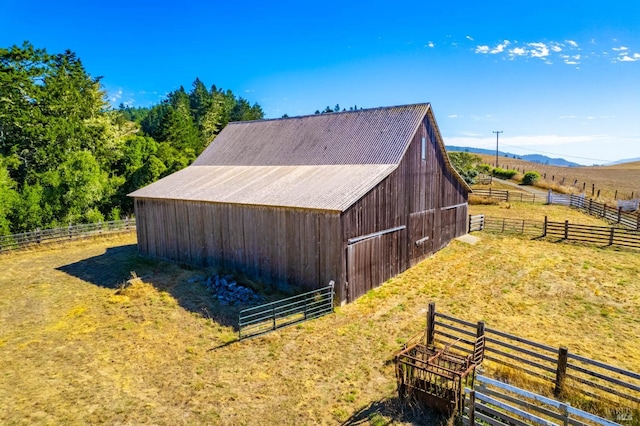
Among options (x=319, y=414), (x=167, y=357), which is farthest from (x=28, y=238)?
(x=319, y=414)

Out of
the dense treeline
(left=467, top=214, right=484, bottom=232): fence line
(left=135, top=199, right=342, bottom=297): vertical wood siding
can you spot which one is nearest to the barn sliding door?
(left=135, top=199, right=342, bottom=297): vertical wood siding

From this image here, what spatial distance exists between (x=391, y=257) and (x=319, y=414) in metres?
10.5

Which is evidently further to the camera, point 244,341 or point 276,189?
point 276,189

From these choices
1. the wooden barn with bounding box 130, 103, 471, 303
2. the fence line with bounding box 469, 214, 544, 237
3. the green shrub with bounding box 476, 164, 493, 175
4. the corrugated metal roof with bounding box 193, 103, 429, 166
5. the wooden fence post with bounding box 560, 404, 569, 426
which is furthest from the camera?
the green shrub with bounding box 476, 164, 493, 175

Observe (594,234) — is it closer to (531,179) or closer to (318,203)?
(318,203)

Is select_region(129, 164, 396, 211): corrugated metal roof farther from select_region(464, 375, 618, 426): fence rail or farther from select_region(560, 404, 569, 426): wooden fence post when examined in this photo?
select_region(560, 404, 569, 426): wooden fence post

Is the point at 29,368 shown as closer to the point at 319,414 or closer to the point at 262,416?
the point at 262,416

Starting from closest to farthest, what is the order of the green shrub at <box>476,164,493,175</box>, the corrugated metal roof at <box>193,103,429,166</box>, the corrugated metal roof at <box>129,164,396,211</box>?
the corrugated metal roof at <box>129,164,396,211</box> < the corrugated metal roof at <box>193,103,429,166</box> < the green shrub at <box>476,164,493,175</box>

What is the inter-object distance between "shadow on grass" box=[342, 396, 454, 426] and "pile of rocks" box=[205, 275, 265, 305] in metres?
7.83

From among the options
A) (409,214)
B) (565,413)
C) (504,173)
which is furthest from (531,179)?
(565,413)

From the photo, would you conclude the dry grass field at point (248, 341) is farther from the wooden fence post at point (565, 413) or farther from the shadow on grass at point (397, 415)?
the wooden fence post at point (565, 413)

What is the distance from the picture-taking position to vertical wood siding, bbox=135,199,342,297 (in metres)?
15.8

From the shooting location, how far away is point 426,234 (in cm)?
2208

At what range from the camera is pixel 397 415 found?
29.6ft
